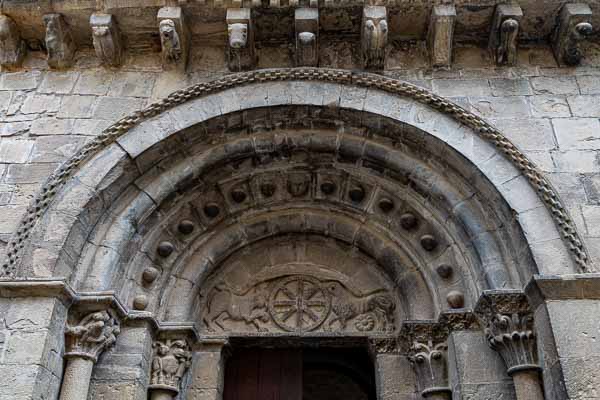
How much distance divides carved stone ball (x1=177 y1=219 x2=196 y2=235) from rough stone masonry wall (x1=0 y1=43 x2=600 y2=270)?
1.03m

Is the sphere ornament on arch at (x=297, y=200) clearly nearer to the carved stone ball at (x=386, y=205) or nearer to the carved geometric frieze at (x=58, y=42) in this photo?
the carved stone ball at (x=386, y=205)

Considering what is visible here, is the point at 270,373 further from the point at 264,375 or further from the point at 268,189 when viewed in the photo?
the point at 268,189

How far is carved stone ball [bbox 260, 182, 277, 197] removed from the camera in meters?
5.24

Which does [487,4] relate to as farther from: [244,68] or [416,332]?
[416,332]

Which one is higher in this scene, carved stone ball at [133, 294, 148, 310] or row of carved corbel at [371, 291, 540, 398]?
carved stone ball at [133, 294, 148, 310]

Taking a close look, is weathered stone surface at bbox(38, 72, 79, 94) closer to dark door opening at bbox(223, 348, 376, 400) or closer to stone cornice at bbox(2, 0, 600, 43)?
stone cornice at bbox(2, 0, 600, 43)

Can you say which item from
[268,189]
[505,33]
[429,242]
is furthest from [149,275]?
[505,33]

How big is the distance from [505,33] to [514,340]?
8.30ft

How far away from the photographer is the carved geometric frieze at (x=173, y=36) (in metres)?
4.93

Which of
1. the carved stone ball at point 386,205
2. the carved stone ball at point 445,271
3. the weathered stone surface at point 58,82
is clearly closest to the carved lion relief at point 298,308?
the carved stone ball at point 445,271

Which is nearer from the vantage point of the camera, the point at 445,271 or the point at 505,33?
the point at 445,271

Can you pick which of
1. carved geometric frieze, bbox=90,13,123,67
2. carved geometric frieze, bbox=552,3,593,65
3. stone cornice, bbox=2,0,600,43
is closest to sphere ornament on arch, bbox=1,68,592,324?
stone cornice, bbox=2,0,600,43

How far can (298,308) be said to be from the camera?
16.9 feet

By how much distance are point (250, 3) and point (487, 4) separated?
78.3 inches
